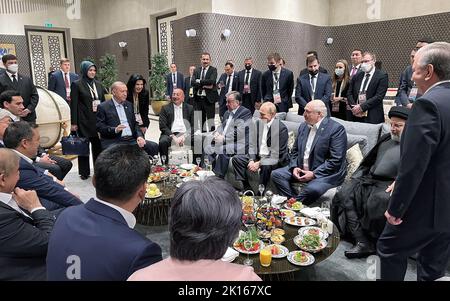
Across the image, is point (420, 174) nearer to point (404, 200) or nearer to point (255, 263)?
point (404, 200)

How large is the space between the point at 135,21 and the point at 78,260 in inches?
470

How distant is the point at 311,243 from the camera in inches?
91.2

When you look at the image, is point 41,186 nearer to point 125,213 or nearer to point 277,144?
point 125,213

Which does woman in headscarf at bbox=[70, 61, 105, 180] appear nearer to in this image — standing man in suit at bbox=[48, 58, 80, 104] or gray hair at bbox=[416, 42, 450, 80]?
standing man in suit at bbox=[48, 58, 80, 104]

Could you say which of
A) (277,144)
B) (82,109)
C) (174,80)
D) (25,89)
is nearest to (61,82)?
(25,89)

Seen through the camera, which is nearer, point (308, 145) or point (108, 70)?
point (308, 145)

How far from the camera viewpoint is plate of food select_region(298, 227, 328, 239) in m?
2.46

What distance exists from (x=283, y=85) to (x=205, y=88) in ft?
5.78

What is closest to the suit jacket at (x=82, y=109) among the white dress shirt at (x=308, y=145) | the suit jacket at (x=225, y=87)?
the suit jacket at (x=225, y=87)

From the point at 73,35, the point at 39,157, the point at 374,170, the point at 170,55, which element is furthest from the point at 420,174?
the point at 73,35

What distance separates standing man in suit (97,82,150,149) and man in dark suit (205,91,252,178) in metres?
1.04

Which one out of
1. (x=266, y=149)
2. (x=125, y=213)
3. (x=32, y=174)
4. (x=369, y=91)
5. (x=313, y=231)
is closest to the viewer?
(x=125, y=213)

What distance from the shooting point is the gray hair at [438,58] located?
1.82 meters

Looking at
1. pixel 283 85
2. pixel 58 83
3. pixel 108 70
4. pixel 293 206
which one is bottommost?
pixel 293 206
